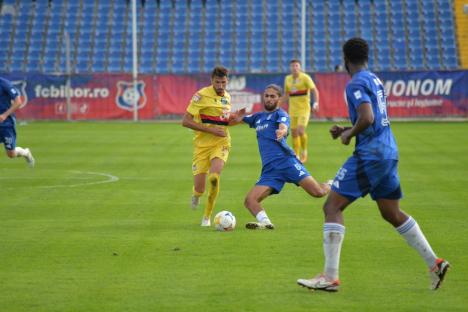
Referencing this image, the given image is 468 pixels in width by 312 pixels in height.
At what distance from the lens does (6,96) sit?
1838 centimetres

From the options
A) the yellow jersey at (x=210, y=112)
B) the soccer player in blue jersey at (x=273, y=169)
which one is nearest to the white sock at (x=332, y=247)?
the soccer player in blue jersey at (x=273, y=169)

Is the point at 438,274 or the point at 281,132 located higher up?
the point at 281,132

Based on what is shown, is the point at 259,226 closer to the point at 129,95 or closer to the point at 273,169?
the point at 273,169

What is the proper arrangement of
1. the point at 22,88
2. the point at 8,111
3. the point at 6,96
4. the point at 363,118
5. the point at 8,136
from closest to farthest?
the point at 363,118 → the point at 8,111 → the point at 6,96 → the point at 8,136 → the point at 22,88

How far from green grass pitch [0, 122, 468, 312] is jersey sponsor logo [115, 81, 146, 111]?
1575cm

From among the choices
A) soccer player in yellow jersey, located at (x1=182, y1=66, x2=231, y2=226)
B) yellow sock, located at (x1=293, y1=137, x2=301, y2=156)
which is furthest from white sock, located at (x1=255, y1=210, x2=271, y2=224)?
yellow sock, located at (x1=293, y1=137, x2=301, y2=156)

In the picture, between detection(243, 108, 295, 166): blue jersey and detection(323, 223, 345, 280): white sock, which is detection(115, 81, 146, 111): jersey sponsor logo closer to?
detection(243, 108, 295, 166): blue jersey

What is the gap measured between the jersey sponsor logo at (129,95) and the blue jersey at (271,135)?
24941 millimetres

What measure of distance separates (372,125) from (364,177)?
453mm

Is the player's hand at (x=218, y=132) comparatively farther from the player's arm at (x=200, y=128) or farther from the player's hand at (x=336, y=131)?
the player's hand at (x=336, y=131)

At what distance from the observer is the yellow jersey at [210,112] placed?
12.5 m

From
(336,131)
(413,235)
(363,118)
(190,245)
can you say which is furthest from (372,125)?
(190,245)

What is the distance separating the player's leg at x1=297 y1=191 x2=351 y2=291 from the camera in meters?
8.12

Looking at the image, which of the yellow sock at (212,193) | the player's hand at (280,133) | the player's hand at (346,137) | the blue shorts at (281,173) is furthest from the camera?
the yellow sock at (212,193)
